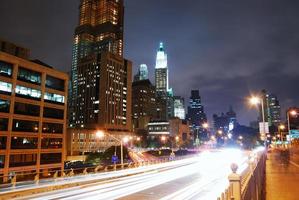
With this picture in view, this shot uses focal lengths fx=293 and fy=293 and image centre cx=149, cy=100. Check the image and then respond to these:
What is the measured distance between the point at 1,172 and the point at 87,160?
5619 cm

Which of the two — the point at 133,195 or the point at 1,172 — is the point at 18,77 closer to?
the point at 1,172

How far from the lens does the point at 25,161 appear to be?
7475 centimetres

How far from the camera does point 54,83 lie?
299 ft

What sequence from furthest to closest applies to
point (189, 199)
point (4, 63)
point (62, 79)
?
point (62, 79)
point (4, 63)
point (189, 199)

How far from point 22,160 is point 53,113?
716 inches

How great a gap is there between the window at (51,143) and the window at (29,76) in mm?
16645

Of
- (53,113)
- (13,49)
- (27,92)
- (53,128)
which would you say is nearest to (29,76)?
(27,92)

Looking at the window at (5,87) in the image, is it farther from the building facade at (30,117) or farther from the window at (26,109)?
the window at (26,109)

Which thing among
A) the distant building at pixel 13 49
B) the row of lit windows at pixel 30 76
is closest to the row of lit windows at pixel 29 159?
the row of lit windows at pixel 30 76

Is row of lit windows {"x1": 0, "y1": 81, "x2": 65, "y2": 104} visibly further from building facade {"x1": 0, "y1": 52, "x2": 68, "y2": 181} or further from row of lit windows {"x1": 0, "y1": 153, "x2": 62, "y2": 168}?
row of lit windows {"x1": 0, "y1": 153, "x2": 62, "y2": 168}

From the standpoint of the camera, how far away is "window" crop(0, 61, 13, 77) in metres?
72.4

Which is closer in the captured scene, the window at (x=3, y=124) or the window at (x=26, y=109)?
the window at (x=3, y=124)

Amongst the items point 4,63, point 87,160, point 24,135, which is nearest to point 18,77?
point 4,63

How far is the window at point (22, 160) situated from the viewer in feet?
233
